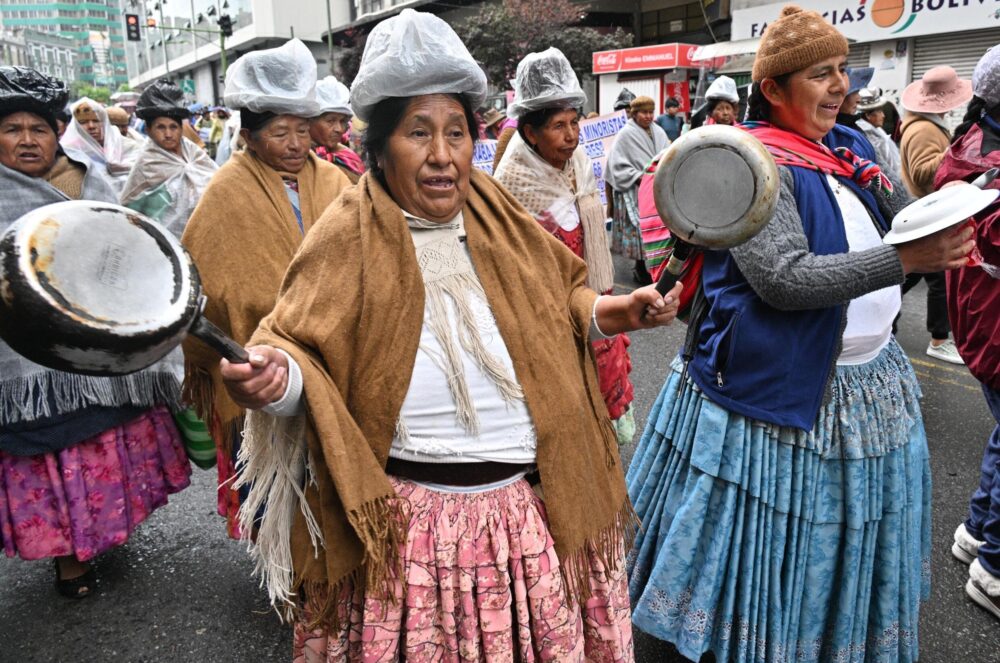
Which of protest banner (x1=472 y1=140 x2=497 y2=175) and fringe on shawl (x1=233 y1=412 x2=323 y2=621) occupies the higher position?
protest banner (x1=472 y1=140 x2=497 y2=175)

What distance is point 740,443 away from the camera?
7.59ft

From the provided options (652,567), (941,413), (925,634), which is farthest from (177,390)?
(941,413)

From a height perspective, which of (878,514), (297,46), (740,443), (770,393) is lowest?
(878,514)

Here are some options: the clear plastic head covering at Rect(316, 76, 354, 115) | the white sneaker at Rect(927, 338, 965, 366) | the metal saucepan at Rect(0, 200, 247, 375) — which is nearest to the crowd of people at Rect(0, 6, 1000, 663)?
the metal saucepan at Rect(0, 200, 247, 375)

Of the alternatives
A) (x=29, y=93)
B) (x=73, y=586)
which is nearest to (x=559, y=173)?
(x=29, y=93)

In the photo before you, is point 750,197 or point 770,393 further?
point 770,393

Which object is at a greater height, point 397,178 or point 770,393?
point 397,178

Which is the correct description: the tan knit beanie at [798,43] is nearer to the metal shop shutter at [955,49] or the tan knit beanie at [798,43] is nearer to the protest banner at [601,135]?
the protest banner at [601,135]

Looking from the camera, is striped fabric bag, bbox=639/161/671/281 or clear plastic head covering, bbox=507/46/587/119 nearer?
striped fabric bag, bbox=639/161/671/281

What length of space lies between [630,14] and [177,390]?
1047 inches

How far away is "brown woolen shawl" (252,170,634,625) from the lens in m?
1.64

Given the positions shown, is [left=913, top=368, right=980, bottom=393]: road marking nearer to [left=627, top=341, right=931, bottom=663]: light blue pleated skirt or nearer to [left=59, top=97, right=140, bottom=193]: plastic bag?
[left=627, top=341, right=931, bottom=663]: light blue pleated skirt

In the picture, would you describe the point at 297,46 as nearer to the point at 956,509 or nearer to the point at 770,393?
the point at 770,393

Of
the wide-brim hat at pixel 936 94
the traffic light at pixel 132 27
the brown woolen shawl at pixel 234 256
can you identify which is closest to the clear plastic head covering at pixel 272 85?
the brown woolen shawl at pixel 234 256
